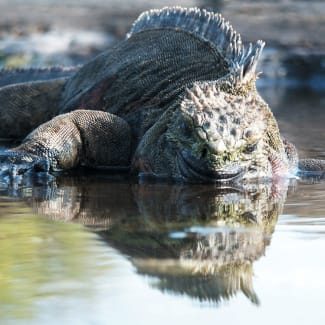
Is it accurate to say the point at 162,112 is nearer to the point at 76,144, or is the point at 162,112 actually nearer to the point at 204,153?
A: the point at 76,144

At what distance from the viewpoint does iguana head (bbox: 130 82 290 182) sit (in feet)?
25.3

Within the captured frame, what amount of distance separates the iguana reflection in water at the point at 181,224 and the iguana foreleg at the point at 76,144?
267 millimetres

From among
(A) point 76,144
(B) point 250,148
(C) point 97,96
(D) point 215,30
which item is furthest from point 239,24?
(B) point 250,148

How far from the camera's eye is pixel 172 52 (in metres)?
9.73

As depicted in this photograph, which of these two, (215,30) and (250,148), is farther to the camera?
(215,30)

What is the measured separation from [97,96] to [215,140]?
255cm

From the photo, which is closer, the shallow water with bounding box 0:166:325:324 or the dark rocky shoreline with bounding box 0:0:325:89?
the shallow water with bounding box 0:166:325:324

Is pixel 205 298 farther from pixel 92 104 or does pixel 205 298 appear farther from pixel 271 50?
pixel 271 50

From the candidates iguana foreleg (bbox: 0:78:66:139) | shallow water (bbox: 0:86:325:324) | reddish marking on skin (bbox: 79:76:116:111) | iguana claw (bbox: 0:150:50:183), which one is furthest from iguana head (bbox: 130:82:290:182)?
iguana foreleg (bbox: 0:78:66:139)

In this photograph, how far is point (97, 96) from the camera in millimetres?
9961

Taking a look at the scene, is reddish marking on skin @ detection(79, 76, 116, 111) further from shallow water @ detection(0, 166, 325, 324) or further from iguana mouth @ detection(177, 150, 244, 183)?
shallow water @ detection(0, 166, 325, 324)

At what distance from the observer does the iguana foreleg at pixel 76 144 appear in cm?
848

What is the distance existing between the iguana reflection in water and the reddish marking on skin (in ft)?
5.14

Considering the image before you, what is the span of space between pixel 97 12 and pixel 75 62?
8.28ft
